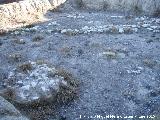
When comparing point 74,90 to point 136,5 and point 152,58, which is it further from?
point 136,5

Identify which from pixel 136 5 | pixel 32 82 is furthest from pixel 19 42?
pixel 136 5

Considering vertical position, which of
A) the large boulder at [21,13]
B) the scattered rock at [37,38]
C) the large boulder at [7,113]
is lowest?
the scattered rock at [37,38]

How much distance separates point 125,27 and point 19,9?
7.66 metres

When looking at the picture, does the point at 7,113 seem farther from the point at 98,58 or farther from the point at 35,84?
the point at 98,58

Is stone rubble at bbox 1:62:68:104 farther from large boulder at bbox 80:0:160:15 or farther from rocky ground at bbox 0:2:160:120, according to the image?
large boulder at bbox 80:0:160:15

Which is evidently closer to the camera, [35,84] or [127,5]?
Answer: [35,84]

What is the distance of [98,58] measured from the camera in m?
17.0

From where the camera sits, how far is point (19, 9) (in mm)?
23875

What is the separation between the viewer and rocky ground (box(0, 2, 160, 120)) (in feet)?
42.4

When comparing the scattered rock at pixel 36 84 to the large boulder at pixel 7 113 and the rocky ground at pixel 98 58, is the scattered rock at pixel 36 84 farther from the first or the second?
the large boulder at pixel 7 113

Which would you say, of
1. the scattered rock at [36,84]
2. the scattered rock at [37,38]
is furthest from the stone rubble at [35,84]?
the scattered rock at [37,38]

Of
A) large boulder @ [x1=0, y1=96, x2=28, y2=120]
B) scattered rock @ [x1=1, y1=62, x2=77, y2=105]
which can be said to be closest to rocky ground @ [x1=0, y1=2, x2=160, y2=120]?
scattered rock @ [x1=1, y1=62, x2=77, y2=105]

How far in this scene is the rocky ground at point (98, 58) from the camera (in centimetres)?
1292

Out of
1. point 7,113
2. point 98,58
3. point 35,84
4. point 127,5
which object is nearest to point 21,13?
point 127,5
